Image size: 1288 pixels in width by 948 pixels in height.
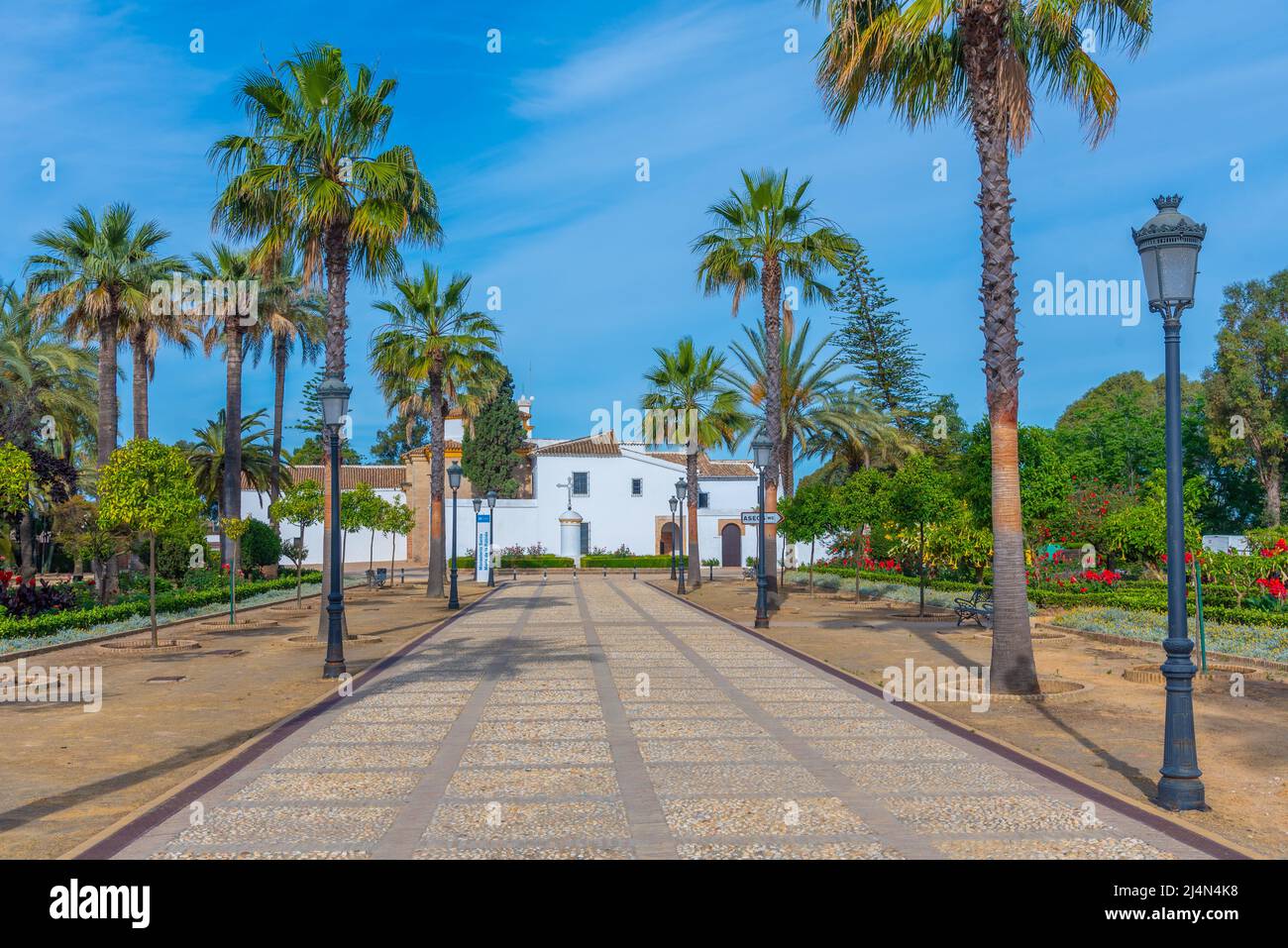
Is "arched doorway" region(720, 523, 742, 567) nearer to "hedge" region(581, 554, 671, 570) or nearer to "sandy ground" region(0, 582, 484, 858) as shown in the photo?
"hedge" region(581, 554, 671, 570)

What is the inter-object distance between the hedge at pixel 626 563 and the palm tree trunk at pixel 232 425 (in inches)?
946

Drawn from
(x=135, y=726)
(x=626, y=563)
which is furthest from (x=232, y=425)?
(x=626, y=563)

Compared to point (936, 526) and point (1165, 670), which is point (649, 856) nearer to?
point (1165, 670)

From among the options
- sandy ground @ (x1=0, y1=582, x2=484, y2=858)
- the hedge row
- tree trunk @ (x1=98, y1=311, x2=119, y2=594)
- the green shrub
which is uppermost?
tree trunk @ (x1=98, y1=311, x2=119, y2=594)

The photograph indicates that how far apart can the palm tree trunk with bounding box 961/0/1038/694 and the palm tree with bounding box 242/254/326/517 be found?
28.6 metres

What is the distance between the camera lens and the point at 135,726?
9836 mm

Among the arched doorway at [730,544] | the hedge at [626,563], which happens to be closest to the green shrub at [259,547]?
the hedge at [626,563]

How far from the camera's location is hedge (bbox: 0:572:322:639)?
16.7 meters

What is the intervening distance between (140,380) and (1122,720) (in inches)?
1181

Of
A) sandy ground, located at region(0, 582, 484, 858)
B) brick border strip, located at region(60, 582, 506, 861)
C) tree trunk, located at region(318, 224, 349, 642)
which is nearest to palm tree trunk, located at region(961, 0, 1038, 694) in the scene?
brick border strip, located at region(60, 582, 506, 861)

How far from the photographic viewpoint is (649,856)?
18.3 ft

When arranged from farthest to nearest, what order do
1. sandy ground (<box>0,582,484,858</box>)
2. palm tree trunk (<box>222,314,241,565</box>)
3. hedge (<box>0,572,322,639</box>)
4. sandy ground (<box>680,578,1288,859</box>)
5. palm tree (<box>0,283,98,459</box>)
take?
1. palm tree (<box>0,283,98,459</box>)
2. palm tree trunk (<box>222,314,241,565</box>)
3. hedge (<box>0,572,322,639</box>)
4. sandy ground (<box>680,578,1288,859</box>)
5. sandy ground (<box>0,582,484,858</box>)

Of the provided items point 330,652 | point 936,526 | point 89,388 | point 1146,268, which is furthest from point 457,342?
point 1146,268

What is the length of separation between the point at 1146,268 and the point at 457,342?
2353 centimetres
